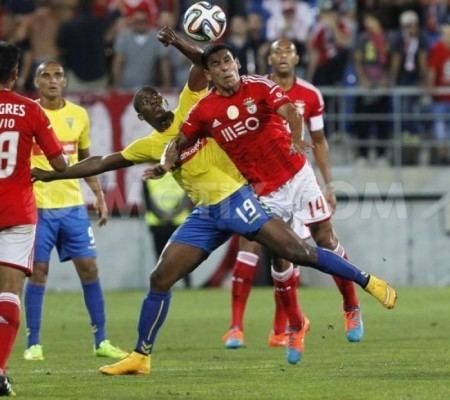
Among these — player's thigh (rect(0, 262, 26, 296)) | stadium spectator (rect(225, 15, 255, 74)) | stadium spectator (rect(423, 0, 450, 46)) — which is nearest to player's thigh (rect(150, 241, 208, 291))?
player's thigh (rect(0, 262, 26, 296))

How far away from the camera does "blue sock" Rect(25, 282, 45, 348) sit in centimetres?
1356

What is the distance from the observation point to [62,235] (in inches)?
545

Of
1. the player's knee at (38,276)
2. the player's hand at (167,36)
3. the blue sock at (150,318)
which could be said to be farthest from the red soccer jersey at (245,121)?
the player's knee at (38,276)

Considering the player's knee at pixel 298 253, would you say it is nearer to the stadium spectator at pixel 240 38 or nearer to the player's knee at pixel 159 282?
the player's knee at pixel 159 282

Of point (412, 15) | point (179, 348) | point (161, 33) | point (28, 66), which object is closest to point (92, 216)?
point (28, 66)

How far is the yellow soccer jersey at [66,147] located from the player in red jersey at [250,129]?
2.36 m

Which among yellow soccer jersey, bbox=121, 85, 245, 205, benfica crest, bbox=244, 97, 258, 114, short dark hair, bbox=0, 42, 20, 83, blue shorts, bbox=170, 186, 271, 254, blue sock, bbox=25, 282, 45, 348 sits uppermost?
short dark hair, bbox=0, 42, 20, 83

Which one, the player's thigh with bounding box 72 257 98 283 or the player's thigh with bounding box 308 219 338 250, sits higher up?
the player's thigh with bounding box 308 219 338 250

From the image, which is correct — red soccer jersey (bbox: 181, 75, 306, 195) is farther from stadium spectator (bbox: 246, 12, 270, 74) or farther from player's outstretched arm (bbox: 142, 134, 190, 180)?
stadium spectator (bbox: 246, 12, 270, 74)

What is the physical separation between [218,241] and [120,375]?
133 centimetres

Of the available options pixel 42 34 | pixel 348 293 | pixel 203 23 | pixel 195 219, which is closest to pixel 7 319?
pixel 195 219

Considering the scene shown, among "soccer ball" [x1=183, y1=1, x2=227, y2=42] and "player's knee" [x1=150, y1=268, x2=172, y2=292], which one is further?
"soccer ball" [x1=183, y1=1, x2=227, y2=42]

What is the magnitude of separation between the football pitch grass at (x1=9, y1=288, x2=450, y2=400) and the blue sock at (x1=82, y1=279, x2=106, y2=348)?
28cm

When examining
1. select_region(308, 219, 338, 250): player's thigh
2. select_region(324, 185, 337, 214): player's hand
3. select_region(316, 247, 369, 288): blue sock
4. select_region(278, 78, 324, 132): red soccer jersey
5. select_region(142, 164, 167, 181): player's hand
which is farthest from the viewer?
select_region(324, 185, 337, 214): player's hand
